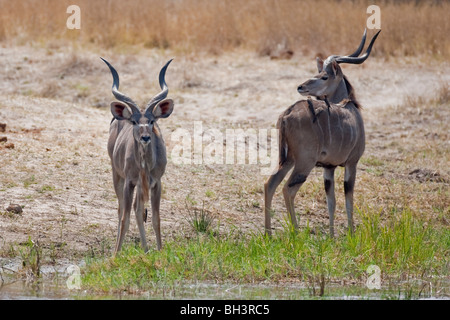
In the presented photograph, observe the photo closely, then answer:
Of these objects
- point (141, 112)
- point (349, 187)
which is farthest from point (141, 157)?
point (349, 187)

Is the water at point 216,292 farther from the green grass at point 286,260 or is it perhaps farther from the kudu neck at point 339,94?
the kudu neck at point 339,94

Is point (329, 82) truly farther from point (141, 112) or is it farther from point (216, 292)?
point (216, 292)

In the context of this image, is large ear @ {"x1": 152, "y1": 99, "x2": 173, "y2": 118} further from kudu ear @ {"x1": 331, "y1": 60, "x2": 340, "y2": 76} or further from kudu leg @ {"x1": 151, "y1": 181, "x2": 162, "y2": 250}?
kudu ear @ {"x1": 331, "y1": 60, "x2": 340, "y2": 76}

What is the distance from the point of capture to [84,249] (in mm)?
7035

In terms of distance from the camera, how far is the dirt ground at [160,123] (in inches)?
308

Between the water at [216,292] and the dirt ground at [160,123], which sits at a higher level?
the dirt ground at [160,123]

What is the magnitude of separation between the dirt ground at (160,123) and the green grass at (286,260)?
0.30m

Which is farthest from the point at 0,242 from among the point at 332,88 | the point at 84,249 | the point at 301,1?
the point at 301,1

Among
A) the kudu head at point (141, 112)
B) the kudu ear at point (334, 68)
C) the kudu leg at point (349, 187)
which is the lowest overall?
the kudu leg at point (349, 187)

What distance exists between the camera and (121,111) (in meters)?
6.91

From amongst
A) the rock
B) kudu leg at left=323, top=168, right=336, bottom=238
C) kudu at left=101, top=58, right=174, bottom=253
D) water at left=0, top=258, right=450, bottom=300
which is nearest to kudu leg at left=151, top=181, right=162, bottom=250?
kudu at left=101, top=58, right=174, bottom=253

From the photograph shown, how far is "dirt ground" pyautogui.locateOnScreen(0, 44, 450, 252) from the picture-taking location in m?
7.82

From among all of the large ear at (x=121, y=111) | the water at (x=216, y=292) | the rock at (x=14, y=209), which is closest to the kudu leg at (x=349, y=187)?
the water at (x=216, y=292)
